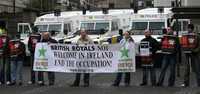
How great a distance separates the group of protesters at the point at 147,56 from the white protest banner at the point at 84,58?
171 millimetres

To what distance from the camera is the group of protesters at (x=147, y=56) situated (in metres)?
15.7

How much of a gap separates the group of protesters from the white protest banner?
0.17 metres

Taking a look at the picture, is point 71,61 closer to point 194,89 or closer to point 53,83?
point 53,83

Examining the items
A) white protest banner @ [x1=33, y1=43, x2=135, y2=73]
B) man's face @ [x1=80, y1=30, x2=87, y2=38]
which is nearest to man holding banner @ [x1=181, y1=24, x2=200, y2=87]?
white protest banner @ [x1=33, y1=43, x2=135, y2=73]

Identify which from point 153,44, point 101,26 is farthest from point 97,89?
point 101,26

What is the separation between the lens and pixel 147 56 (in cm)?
1614

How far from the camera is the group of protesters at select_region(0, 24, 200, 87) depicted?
15.7 metres

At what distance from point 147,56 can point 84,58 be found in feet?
5.84

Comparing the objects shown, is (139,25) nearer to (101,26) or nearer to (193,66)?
(101,26)

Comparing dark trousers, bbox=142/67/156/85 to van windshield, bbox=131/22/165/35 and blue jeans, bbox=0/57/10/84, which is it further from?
van windshield, bbox=131/22/165/35

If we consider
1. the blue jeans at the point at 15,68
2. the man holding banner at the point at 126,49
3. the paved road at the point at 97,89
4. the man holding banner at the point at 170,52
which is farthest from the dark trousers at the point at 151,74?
the blue jeans at the point at 15,68

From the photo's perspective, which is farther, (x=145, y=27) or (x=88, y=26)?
(x=88, y=26)

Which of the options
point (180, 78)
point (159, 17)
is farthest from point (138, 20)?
point (180, 78)

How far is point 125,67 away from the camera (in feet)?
53.1
